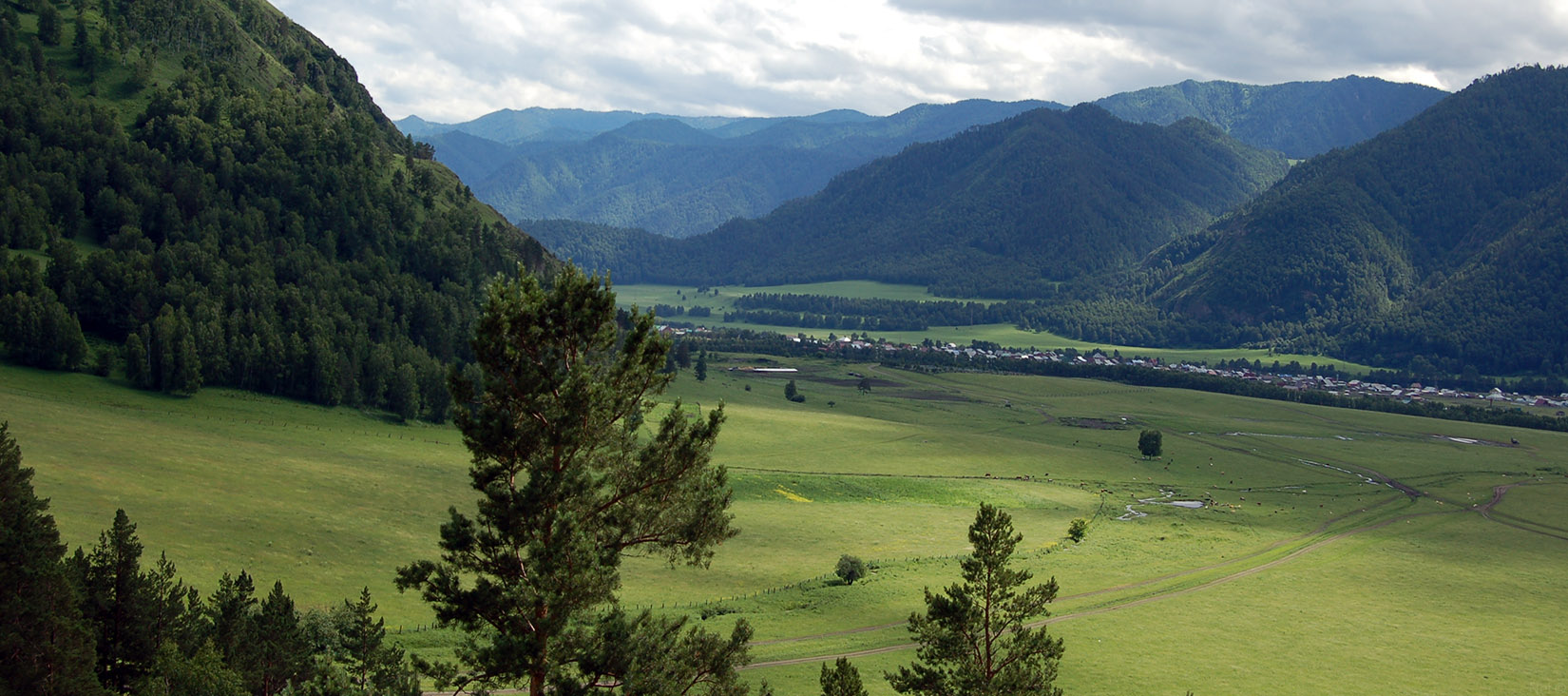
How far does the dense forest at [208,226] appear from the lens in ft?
374

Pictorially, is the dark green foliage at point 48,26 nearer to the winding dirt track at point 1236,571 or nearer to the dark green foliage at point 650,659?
the winding dirt track at point 1236,571

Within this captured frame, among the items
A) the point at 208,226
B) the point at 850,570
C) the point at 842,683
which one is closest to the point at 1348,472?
the point at 850,570

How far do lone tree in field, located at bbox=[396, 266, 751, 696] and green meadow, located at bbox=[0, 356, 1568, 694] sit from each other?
18871 millimetres

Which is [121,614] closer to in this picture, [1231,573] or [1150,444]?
[1231,573]

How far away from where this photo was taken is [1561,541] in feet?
317

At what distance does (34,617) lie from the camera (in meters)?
32.9

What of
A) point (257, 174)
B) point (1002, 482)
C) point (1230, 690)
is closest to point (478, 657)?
point (1230, 690)

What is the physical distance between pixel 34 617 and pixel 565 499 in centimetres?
1885

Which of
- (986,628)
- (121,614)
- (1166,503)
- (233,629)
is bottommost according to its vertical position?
(1166,503)

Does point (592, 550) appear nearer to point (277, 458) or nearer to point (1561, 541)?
point (277, 458)

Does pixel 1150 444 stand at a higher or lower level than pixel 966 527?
higher

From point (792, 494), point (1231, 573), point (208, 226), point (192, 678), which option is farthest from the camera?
point (208, 226)

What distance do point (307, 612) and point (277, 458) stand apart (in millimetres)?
38582

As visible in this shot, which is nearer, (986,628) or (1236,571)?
(986,628)
